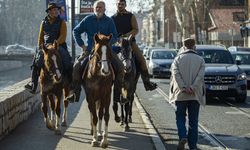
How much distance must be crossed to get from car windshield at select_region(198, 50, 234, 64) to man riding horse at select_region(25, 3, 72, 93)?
362 inches

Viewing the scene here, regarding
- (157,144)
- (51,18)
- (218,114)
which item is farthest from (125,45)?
(218,114)

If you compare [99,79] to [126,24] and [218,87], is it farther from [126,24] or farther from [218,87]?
[218,87]

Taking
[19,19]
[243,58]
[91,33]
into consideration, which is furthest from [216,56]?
[19,19]

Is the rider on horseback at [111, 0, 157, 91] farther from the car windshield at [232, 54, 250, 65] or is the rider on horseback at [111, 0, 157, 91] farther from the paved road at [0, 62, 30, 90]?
the paved road at [0, 62, 30, 90]

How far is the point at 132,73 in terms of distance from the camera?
12.4 m

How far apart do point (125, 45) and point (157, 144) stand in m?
2.38

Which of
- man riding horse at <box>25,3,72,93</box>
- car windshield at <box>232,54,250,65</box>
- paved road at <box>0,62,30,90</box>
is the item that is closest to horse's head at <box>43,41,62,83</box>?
man riding horse at <box>25,3,72,93</box>

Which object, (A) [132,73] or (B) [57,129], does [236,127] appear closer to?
(A) [132,73]

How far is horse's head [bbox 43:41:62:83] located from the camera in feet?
37.3

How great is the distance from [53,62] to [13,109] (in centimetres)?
159

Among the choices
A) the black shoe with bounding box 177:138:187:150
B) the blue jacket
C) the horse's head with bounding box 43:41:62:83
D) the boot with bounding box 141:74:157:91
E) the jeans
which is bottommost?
the black shoe with bounding box 177:138:187:150

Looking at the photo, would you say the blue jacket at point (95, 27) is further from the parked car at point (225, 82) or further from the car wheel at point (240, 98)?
the car wheel at point (240, 98)

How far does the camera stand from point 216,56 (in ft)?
68.1

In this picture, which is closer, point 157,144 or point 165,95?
point 157,144
